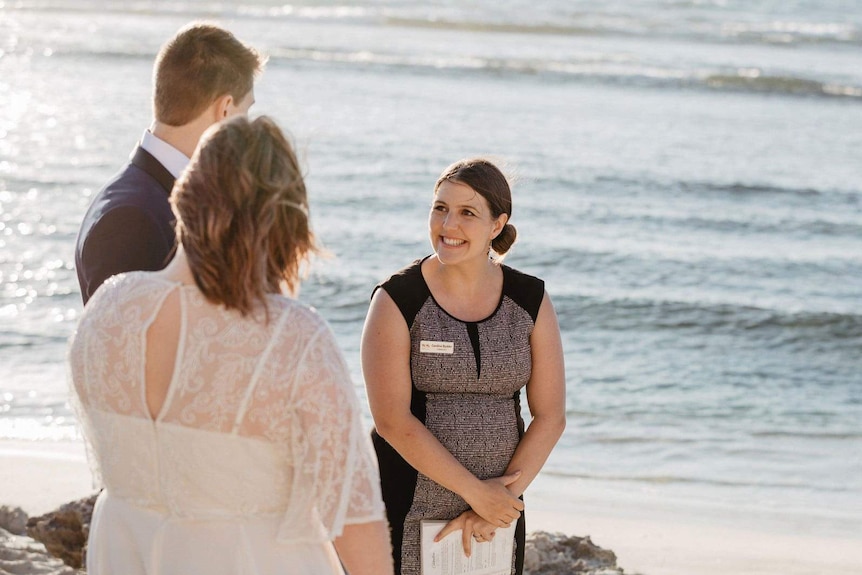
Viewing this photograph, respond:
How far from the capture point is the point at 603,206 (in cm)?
1387

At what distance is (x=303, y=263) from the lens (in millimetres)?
2033

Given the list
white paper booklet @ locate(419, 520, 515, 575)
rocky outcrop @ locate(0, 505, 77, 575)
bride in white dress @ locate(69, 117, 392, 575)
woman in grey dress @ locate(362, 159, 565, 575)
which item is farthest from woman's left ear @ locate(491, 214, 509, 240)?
rocky outcrop @ locate(0, 505, 77, 575)

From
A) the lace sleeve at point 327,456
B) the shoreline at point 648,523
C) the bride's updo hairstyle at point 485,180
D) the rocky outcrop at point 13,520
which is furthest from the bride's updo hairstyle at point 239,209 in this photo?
the shoreline at point 648,523

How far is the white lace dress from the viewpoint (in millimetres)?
1919

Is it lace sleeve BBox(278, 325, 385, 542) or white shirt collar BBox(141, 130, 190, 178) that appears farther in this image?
white shirt collar BBox(141, 130, 190, 178)

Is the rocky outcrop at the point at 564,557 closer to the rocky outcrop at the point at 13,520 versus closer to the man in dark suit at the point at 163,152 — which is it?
the rocky outcrop at the point at 13,520

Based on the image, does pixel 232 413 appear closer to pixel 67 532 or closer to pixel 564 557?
pixel 67 532

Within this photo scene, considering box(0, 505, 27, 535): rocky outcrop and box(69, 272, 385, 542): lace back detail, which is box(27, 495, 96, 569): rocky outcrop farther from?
box(69, 272, 385, 542): lace back detail

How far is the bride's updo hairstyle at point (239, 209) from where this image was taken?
190cm

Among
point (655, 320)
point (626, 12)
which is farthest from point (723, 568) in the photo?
point (626, 12)

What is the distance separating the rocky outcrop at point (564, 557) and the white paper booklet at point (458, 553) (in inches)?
48.2

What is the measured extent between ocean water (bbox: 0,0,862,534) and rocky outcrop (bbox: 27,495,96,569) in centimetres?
189

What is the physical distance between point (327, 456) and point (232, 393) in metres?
0.19

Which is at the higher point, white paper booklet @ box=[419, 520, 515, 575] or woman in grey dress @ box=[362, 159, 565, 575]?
woman in grey dress @ box=[362, 159, 565, 575]
